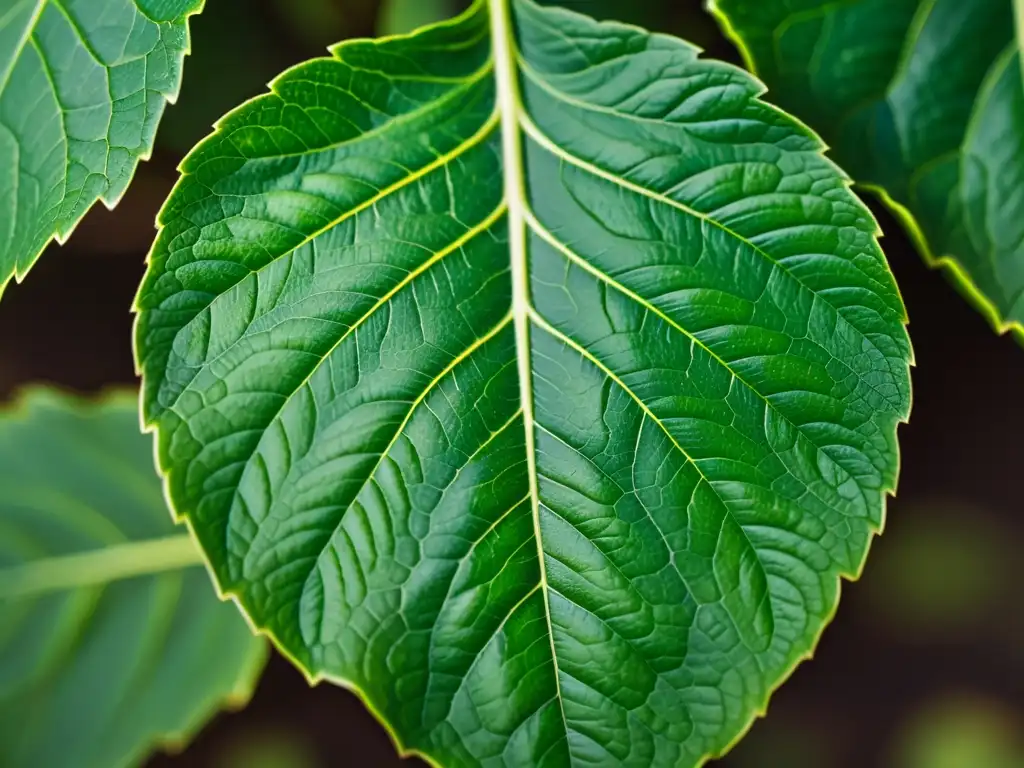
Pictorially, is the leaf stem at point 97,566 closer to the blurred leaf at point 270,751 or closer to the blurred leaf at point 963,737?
the blurred leaf at point 270,751

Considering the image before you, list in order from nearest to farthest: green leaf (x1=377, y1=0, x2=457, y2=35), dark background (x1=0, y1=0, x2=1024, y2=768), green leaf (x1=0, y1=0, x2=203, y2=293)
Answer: green leaf (x1=0, y1=0, x2=203, y2=293) < green leaf (x1=377, y1=0, x2=457, y2=35) < dark background (x1=0, y1=0, x2=1024, y2=768)

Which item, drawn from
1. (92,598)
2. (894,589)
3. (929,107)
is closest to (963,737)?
(894,589)

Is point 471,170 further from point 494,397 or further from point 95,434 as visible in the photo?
point 95,434

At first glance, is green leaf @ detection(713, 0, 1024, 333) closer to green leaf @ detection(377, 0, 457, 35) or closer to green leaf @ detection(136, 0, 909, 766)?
green leaf @ detection(136, 0, 909, 766)

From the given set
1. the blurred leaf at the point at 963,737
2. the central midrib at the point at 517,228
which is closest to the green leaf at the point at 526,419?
the central midrib at the point at 517,228

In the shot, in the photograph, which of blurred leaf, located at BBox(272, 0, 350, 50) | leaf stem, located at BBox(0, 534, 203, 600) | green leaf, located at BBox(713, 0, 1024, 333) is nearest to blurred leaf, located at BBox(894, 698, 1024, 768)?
green leaf, located at BBox(713, 0, 1024, 333)

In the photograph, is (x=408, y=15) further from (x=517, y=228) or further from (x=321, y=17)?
(x=517, y=228)
